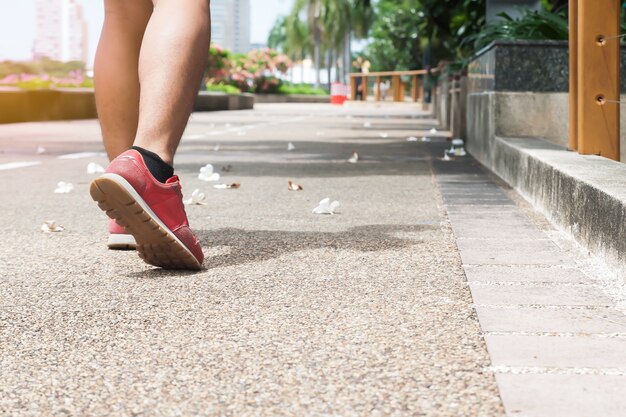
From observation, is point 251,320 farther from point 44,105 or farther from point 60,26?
point 60,26

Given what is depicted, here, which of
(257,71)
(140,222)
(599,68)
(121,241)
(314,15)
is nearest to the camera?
(140,222)

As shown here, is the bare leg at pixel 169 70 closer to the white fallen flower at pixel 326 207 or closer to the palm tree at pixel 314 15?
the white fallen flower at pixel 326 207

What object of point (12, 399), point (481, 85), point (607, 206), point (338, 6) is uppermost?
point (338, 6)

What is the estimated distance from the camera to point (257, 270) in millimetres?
3109

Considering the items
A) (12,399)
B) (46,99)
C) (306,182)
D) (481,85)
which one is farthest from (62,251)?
(46,99)

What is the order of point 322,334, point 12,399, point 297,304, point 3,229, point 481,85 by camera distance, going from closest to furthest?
point 12,399 < point 322,334 < point 297,304 < point 3,229 < point 481,85

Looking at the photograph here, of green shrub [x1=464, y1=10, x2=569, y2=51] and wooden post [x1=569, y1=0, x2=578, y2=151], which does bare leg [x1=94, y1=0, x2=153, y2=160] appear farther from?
green shrub [x1=464, y1=10, x2=569, y2=51]

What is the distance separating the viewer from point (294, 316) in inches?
98.5

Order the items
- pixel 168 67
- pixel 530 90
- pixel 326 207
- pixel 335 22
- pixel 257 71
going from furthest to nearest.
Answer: pixel 335 22
pixel 257 71
pixel 530 90
pixel 326 207
pixel 168 67

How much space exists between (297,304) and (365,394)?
0.77 metres

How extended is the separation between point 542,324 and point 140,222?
3.32 ft

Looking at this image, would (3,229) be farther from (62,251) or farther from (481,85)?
(481,85)

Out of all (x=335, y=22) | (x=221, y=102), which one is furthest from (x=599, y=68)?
(x=335, y=22)

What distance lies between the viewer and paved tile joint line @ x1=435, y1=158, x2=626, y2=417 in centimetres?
185
